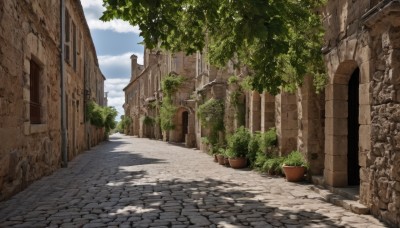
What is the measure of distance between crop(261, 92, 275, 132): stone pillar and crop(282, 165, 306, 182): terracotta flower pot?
2.85 meters

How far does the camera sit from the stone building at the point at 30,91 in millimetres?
6039

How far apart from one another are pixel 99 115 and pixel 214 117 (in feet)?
30.5

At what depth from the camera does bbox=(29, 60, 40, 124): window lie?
8.50m

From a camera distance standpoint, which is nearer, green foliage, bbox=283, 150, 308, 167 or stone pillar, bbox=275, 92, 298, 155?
green foliage, bbox=283, 150, 308, 167

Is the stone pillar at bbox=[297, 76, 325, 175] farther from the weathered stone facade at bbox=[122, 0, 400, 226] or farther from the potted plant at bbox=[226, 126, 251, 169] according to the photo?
the potted plant at bbox=[226, 126, 251, 169]

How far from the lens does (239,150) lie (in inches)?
447

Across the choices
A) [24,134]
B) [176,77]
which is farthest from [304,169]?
[176,77]

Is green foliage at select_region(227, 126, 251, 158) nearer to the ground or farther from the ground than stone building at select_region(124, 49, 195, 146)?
nearer to the ground

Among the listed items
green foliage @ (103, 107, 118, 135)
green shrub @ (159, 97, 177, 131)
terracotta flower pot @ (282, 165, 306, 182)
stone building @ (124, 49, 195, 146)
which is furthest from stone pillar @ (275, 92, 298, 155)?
green foliage @ (103, 107, 118, 135)

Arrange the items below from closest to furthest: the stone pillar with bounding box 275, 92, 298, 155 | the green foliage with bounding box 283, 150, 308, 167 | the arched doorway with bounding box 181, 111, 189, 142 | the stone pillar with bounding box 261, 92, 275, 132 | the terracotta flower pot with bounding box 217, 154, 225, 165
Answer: the green foliage with bounding box 283, 150, 308, 167 → the stone pillar with bounding box 275, 92, 298, 155 → the stone pillar with bounding box 261, 92, 275, 132 → the terracotta flower pot with bounding box 217, 154, 225, 165 → the arched doorway with bounding box 181, 111, 189, 142

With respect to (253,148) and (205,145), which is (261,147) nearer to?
(253,148)

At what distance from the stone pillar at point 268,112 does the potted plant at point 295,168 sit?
258 centimetres

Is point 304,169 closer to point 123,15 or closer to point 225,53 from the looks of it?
point 225,53

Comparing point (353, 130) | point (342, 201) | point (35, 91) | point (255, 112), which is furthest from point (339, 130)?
point (35, 91)
